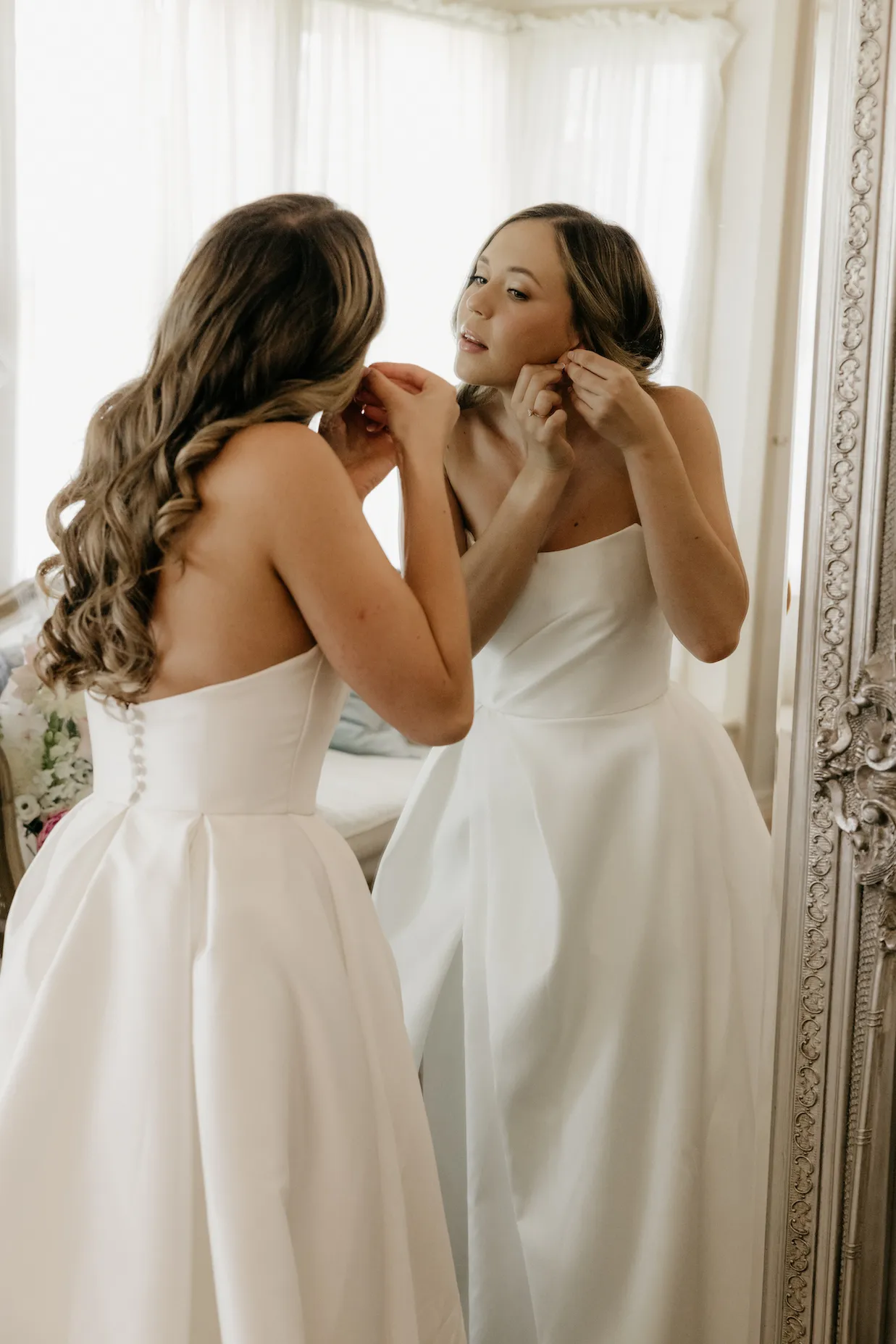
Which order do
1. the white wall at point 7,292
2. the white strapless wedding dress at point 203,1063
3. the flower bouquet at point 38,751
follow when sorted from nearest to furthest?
1. the white strapless wedding dress at point 203,1063
2. the flower bouquet at point 38,751
3. the white wall at point 7,292

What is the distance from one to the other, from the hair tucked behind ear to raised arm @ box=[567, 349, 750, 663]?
52mm

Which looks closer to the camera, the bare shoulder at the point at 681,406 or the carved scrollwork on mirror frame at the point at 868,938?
the carved scrollwork on mirror frame at the point at 868,938

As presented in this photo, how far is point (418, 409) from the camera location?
126 centimetres

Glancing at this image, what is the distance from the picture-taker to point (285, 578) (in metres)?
1.11

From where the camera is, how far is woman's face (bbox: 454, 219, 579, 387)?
139 cm

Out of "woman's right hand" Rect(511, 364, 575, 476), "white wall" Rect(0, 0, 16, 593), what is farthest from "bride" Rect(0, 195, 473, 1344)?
"white wall" Rect(0, 0, 16, 593)

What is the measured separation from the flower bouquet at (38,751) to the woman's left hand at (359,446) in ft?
3.54

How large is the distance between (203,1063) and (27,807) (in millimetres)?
1250

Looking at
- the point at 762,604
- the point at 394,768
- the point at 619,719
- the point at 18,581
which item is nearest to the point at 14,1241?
the point at 619,719

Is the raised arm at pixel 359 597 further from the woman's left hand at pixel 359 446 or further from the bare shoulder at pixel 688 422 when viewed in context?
the bare shoulder at pixel 688 422

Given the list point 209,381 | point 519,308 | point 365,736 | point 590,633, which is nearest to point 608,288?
point 519,308

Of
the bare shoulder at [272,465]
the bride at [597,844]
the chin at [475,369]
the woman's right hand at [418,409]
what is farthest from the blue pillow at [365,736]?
the bare shoulder at [272,465]

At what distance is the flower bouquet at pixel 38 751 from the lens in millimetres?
2207

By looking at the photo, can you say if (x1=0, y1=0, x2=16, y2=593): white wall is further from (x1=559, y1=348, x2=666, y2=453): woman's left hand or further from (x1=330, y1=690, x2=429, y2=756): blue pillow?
(x1=559, y1=348, x2=666, y2=453): woman's left hand
